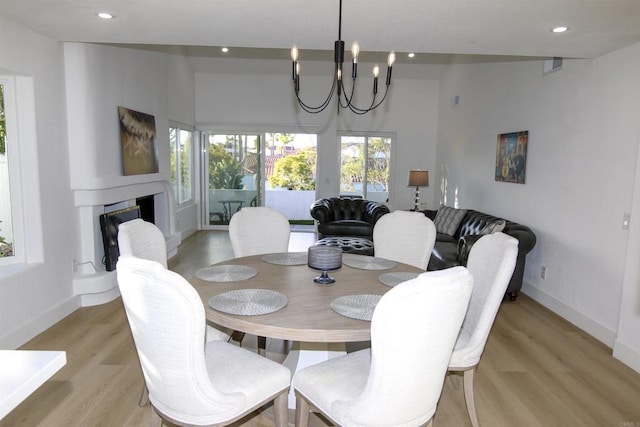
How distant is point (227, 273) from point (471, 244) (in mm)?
2619

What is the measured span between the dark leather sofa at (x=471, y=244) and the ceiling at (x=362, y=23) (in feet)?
5.52

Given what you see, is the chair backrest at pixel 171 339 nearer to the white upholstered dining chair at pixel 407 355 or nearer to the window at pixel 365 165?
the white upholstered dining chair at pixel 407 355

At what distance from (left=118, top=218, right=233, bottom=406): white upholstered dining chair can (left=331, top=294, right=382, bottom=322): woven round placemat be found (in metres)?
0.76

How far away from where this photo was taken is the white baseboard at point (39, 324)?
9.93 feet

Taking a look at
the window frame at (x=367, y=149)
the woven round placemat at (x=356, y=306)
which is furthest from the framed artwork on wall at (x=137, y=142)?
the window frame at (x=367, y=149)

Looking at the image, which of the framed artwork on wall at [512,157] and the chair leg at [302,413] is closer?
the chair leg at [302,413]

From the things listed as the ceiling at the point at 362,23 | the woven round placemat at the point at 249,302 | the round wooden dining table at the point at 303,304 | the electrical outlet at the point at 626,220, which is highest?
the ceiling at the point at 362,23

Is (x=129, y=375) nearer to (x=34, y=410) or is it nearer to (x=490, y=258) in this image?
(x=34, y=410)

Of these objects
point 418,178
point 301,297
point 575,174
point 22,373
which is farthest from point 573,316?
point 22,373

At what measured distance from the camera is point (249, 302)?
196 cm

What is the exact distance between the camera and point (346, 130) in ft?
27.0

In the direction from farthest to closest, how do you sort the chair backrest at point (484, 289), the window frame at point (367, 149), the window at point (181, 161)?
the window frame at point (367, 149) → the window at point (181, 161) → the chair backrest at point (484, 289)

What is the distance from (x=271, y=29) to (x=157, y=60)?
3346 mm

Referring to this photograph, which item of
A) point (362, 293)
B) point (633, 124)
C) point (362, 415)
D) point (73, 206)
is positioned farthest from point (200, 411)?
point (633, 124)
